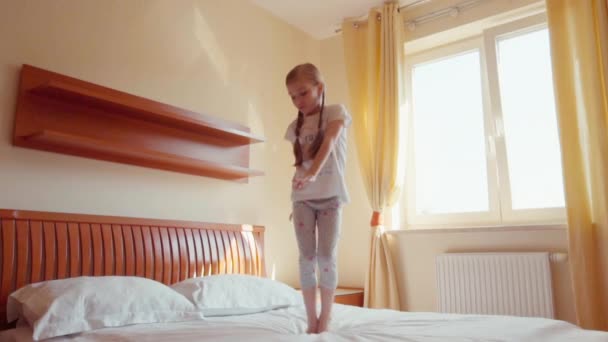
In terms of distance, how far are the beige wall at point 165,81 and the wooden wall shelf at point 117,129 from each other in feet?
0.22

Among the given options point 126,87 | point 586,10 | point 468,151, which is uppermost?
point 586,10

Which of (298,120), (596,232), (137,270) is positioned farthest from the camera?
(596,232)

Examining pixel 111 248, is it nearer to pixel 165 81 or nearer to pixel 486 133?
pixel 165 81

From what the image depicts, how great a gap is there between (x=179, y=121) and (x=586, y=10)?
2464mm

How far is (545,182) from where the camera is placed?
295 centimetres

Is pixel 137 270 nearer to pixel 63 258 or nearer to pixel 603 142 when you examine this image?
pixel 63 258

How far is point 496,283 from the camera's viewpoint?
277cm

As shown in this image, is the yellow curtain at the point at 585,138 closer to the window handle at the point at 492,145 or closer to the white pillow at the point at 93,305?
the window handle at the point at 492,145

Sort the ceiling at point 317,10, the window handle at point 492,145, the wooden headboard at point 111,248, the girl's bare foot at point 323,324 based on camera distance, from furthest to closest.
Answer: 1. the ceiling at point 317,10
2. the window handle at point 492,145
3. the wooden headboard at point 111,248
4. the girl's bare foot at point 323,324

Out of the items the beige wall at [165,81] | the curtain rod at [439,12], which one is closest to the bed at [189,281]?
the beige wall at [165,81]

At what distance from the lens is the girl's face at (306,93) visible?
1.70 metres

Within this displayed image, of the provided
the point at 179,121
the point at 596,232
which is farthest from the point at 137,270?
the point at 596,232

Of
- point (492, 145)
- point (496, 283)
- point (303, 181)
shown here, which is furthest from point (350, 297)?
point (303, 181)

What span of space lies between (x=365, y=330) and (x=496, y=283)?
5.07 feet
